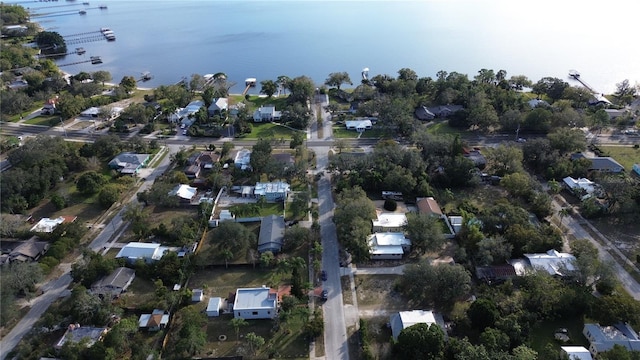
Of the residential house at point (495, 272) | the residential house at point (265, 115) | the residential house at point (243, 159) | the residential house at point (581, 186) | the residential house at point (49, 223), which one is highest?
the residential house at point (265, 115)

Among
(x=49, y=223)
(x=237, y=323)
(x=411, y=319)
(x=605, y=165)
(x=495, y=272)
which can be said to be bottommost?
(x=411, y=319)

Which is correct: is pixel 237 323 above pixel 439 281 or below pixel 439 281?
below

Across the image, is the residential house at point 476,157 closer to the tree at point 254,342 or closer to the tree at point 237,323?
the tree at point 237,323

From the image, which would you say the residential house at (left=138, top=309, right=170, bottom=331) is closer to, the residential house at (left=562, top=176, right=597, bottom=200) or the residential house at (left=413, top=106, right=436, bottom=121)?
the residential house at (left=562, top=176, right=597, bottom=200)

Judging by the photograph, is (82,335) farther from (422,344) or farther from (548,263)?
(548,263)

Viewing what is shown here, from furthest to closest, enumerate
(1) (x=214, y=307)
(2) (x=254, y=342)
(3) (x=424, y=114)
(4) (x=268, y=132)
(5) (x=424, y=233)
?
1. (3) (x=424, y=114)
2. (4) (x=268, y=132)
3. (5) (x=424, y=233)
4. (1) (x=214, y=307)
5. (2) (x=254, y=342)

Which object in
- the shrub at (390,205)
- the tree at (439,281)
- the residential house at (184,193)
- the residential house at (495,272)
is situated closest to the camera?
the tree at (439,281)

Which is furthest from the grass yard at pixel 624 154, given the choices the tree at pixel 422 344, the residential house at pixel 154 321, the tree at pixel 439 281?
the residential house at pixel 154 321

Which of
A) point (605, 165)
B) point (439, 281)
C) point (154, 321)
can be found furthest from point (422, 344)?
point (605, 165)
